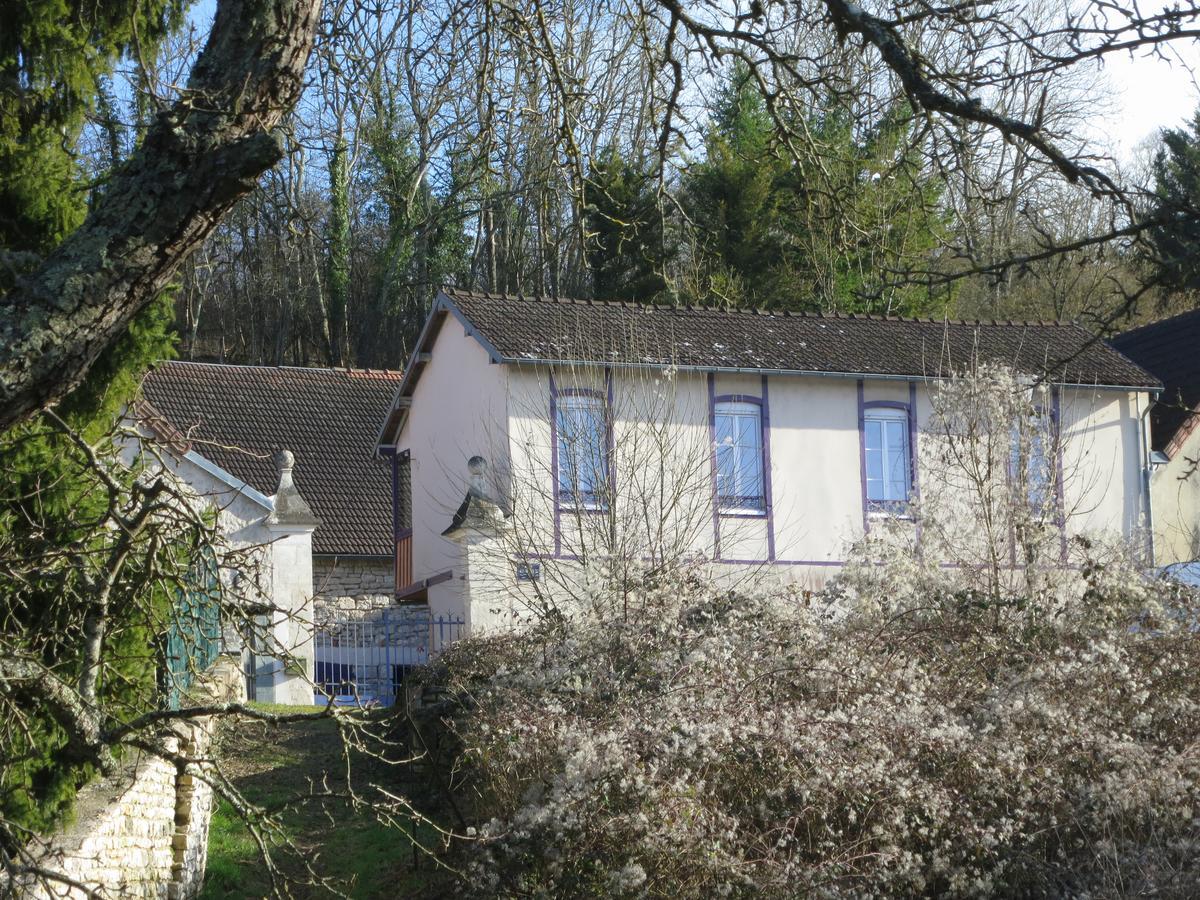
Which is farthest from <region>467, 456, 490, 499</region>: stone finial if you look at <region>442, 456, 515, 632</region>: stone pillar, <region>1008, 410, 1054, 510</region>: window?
<region>1008, 410, 1054, 510</region>: window

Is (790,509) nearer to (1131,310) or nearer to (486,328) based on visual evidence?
(486,328)

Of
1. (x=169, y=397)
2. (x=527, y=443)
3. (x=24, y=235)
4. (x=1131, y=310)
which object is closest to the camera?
(x=1131, y=310)

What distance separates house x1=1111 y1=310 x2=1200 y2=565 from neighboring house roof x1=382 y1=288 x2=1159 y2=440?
189 centimetres

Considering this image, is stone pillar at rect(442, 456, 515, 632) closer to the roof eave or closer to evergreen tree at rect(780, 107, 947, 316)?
the roof eave

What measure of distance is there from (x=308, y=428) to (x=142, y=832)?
20816 millimetres

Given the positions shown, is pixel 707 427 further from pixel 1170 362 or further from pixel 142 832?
pixel 142 832

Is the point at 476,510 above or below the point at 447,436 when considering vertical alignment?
below

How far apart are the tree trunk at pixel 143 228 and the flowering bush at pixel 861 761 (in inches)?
238

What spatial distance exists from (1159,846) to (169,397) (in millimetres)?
23985

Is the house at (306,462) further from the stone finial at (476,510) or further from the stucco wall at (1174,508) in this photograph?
the stucco wall at (1174,508)

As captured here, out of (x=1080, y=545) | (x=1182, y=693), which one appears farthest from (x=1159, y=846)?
(x=1080, y=545)

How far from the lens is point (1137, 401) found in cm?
2255


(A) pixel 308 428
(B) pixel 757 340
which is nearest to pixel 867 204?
(B) pixel 757 340

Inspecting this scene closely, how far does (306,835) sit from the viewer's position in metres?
13.3
